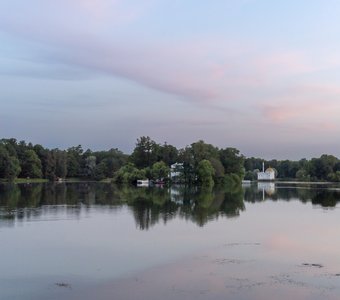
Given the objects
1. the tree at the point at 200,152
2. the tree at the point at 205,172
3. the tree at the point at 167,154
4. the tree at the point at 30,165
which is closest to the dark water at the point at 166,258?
the tree at the point at 205,172

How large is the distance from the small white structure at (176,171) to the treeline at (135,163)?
77 cm

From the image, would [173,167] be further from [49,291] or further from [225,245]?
[49,291]

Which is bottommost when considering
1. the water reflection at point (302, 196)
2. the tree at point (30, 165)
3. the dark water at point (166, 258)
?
the water reflection at point (302, 196)

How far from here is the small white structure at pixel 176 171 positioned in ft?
385

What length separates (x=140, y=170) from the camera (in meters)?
123

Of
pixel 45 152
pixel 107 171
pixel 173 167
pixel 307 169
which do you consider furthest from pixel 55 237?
pixel 307 169

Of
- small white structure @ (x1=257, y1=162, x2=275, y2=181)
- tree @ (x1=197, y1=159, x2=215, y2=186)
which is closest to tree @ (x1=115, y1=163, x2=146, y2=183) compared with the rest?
tree @ (x1=197, y1=159, x2=215, y2=186)

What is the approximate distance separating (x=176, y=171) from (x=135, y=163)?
1703cm

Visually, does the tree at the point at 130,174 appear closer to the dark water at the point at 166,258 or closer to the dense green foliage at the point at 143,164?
the dense green foliage at the point at 143,164

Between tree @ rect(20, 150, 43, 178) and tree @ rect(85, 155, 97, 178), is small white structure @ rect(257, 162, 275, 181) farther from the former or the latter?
→ tree @ rect(20, 150, 43, 178)

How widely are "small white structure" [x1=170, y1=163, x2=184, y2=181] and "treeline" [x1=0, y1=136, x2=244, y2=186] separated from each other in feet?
2.53

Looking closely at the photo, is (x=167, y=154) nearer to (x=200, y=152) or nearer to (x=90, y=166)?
(x=200, y=152)

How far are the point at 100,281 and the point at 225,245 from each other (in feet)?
28.7

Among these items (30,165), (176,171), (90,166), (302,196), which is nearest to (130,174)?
(176,171)
